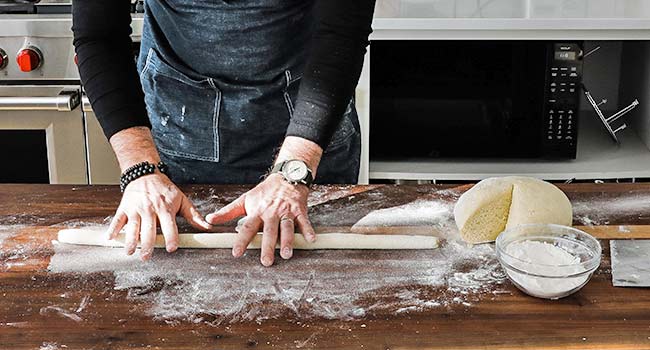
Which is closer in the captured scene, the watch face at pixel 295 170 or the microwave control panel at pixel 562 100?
the watch face at pixel 295 170

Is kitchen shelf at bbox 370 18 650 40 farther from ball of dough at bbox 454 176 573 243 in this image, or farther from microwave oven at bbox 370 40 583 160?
ball of dough at bbox 454 176 573 243

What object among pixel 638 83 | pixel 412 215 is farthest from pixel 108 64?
pixel 638 83

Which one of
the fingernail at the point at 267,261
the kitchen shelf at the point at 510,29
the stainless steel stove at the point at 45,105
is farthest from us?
the stainless steel stove at the point at 45,105

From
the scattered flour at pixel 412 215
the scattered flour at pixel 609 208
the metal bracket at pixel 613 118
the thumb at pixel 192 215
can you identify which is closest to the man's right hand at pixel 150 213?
the thumb at pixel 192 215

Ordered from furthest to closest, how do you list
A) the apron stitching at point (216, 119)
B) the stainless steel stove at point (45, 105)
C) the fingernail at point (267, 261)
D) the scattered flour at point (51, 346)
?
the stainless steel stove at point (45, 105)
the apron stitching at point (216, 119)
the fingernail at point (267, 261)
the scattered flour at point (51, 346)

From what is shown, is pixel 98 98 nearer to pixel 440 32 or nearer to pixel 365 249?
pixel 365 249

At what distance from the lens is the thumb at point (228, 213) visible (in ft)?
3.61

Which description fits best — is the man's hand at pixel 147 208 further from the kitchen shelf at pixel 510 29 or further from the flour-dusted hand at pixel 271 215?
the kitchen shelf at pixel 510 29

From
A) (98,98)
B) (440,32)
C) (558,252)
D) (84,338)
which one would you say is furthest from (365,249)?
(440,32)

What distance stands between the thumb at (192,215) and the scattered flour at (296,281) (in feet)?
0.22

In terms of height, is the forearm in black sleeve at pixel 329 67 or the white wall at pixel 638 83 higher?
the forearm in black sleeve at pixel 329 67

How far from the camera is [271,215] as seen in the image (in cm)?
107

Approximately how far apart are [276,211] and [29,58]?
3.71ft

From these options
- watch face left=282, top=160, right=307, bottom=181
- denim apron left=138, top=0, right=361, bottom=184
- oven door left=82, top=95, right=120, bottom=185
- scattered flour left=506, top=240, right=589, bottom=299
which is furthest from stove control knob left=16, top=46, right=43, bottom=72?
scattered flour left=506, top=240, right=589, bottom=299
